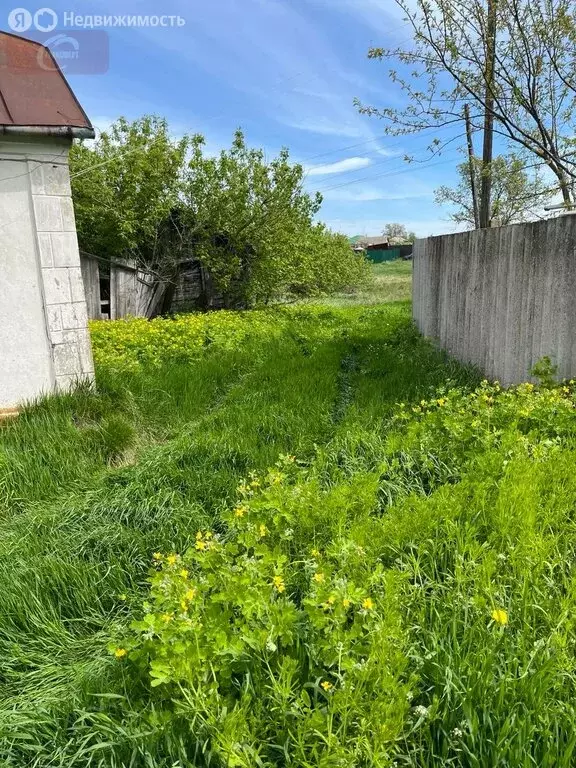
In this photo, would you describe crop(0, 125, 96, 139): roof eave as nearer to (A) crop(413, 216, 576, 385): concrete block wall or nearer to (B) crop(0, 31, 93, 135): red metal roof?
(B) crop(0, 31, 93, 135): red metal roof

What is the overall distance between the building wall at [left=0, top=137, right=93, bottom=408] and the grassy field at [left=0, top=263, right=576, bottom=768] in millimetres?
441

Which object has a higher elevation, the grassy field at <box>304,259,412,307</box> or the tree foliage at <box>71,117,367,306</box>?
the tree foliage at <box>71,117,367,306</box>

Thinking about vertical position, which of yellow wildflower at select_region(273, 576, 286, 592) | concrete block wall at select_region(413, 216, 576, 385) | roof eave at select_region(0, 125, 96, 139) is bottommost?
yellow wildflower at select_region(273, 576, 286, 592)

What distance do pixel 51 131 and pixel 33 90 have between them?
0.60 meters

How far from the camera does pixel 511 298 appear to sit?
5078 millimetres

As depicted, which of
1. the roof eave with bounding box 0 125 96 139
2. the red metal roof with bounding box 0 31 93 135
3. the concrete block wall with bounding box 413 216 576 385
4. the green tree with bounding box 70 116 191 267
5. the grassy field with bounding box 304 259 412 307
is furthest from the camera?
the grassy field with bounding box 304 259 412 307

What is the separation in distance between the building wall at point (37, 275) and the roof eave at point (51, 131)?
100mm

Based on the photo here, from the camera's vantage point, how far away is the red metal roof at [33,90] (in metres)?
4.56

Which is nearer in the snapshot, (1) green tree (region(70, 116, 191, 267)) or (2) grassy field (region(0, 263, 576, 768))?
(2) grassy field (region(0, 263, 576, 768))

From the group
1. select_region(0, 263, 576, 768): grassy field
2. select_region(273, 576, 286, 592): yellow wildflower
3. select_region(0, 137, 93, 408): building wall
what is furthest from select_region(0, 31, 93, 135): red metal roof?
select_region(273, 576, 286, 592): yellow wildflower

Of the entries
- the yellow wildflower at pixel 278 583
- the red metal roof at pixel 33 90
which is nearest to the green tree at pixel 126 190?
the red metal roof at pixel 33 90

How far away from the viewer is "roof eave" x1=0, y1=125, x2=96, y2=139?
4441mm

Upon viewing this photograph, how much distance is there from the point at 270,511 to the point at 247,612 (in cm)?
90

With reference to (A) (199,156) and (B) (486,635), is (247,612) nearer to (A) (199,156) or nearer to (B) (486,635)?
(B) (486,635)
